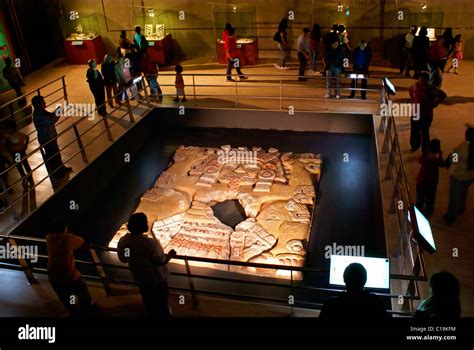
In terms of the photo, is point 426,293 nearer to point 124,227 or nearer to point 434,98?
point 434,98

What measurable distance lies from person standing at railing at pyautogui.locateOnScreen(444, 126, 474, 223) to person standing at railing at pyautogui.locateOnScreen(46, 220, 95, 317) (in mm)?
4102

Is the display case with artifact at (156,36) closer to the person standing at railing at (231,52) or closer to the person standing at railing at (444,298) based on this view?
the person standing at railing at (231,52)

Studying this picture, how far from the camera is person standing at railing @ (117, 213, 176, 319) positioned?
12.3 feet

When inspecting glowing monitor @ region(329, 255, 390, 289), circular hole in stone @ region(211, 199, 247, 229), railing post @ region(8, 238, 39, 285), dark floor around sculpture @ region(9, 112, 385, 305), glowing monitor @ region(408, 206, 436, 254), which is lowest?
circular hole in stone @ region(211, 199, 247, 229)

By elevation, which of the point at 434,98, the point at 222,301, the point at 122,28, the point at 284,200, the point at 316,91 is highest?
the point at 122,28

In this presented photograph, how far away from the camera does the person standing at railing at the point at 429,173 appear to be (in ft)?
15.9

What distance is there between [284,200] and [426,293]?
3882 mm

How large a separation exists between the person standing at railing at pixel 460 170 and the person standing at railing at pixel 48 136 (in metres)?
5.41

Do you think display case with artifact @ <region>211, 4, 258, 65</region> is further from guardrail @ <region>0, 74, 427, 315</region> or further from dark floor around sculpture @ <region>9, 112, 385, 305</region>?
dark floor around sculpture @ <region>9, 112, 385, 305</region>

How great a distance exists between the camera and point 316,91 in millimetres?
9961

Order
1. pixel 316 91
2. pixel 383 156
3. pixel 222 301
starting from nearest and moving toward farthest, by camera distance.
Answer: pixel 222 301, pixel 383 156, pixel 316 91

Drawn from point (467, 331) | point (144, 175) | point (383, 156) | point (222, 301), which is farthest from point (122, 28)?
point (467, 331)

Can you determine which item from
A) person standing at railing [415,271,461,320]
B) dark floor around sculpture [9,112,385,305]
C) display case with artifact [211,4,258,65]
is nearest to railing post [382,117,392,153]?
dark floor around sculpture [9,112,385,305]

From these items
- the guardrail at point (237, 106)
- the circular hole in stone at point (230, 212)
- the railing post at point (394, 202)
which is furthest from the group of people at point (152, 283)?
the circular hole in stone at point (230, 212)
